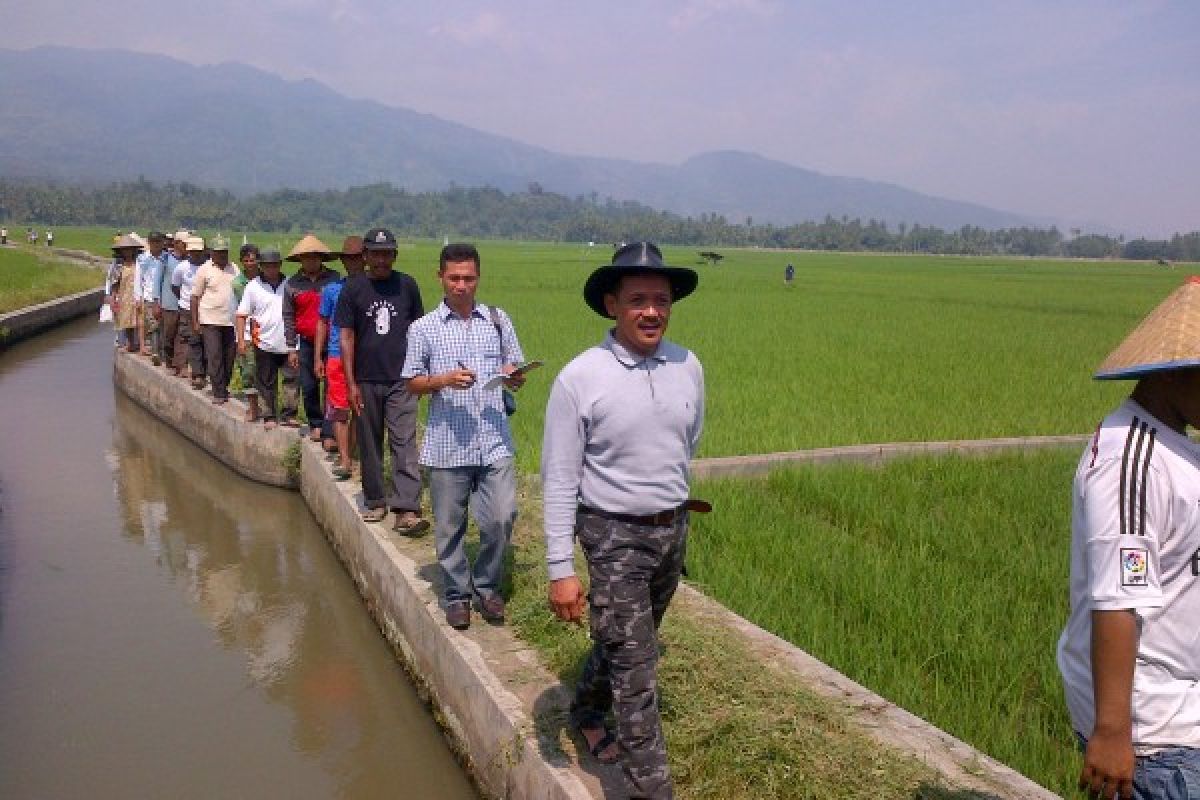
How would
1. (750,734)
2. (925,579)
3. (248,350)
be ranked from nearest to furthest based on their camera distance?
(750,734), (925,579), (248,350)

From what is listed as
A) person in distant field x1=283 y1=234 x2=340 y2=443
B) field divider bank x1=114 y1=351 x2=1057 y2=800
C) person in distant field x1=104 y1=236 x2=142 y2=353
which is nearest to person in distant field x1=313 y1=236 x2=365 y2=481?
person in distant field x1=283 y1=234 x2=340 y2=443

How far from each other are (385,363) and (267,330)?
2.75 metres

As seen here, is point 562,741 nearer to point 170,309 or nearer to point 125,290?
point 170,309

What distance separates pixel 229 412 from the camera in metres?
8.57

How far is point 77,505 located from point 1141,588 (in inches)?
299

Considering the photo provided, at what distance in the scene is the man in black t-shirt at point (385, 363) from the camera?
17.2 ft

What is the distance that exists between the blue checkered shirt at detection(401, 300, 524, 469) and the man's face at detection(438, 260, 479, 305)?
0.24 ft

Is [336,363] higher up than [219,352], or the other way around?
[336,363]

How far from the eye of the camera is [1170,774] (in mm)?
1706

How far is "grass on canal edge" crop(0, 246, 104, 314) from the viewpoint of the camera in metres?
18.0

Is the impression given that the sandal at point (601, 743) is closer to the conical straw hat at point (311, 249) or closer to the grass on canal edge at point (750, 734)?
the grass on canal edge at point (750, 734)

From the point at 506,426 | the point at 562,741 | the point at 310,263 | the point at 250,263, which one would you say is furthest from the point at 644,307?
the point at 250,263

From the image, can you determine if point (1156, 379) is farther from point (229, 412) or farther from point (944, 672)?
point (229, 412)

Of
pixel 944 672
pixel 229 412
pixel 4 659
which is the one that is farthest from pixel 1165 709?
pixel 229 412
